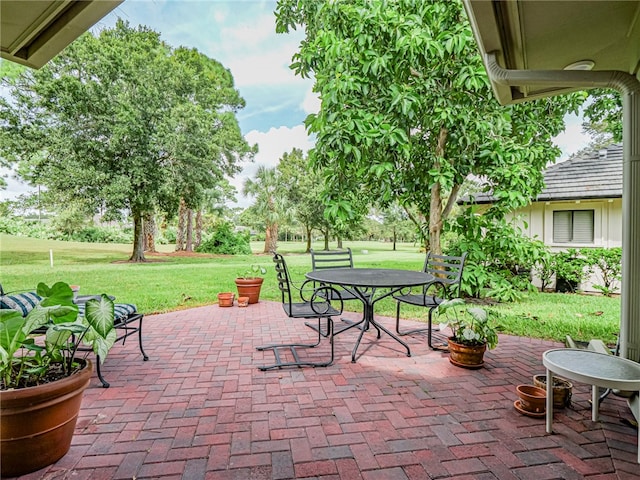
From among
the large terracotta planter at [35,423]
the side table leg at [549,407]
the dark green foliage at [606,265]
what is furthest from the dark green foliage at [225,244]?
the side table leg at [549,407]

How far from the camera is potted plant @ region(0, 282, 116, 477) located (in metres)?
1.53

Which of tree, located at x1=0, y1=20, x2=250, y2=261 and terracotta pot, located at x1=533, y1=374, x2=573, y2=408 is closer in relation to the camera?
terracotta pot, located at x1=533, y1=374, x2=573, y2=408

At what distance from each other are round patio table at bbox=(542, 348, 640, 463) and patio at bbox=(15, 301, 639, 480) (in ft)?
0.95

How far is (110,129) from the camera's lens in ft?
37.5

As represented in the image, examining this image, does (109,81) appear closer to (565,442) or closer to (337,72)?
(337,72)

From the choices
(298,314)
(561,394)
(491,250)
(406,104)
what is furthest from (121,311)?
(491,250)

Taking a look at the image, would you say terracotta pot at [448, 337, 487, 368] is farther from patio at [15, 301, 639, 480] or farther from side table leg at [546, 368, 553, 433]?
side table leg at [546, 368, 553, 433]

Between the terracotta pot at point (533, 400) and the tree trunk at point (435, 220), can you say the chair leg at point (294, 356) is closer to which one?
the terracotta pot at point (533, 400)

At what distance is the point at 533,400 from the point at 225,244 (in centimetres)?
1587

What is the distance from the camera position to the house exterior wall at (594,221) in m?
7.03

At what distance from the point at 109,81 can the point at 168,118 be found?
2.10 meters

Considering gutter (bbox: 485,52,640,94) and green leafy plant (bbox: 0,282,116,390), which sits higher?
gutter (bbox: 485,52,640,94)

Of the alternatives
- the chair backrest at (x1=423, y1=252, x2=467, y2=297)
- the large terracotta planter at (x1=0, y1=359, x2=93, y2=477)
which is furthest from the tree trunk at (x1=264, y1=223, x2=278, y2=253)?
the large terracotta planter at (x1=0, y1=359, x2=93, y2=477)

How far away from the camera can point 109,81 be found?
453 inches
